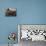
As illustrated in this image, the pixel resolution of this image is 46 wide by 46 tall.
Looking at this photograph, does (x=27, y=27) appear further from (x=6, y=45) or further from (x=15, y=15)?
(x=6, y=45)

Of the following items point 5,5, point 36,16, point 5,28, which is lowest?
point 5,28

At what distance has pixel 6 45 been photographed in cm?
312

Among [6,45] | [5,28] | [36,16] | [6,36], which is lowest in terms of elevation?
[6,45]

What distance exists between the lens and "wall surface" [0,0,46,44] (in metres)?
3.19

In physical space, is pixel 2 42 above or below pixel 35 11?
below

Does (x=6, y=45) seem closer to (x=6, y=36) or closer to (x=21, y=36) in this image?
(x=6, y=36)

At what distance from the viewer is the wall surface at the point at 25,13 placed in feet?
10.5

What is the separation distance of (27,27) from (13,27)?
1.20 ft

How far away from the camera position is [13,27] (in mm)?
3186

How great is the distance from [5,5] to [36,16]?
857 millimetres

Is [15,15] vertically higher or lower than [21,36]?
higher

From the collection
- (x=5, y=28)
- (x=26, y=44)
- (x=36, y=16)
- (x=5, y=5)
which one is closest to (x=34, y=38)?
(x=26, y=44)

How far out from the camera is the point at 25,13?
3.20 meters

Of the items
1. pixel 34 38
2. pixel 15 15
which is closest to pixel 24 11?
pixel 15 15
